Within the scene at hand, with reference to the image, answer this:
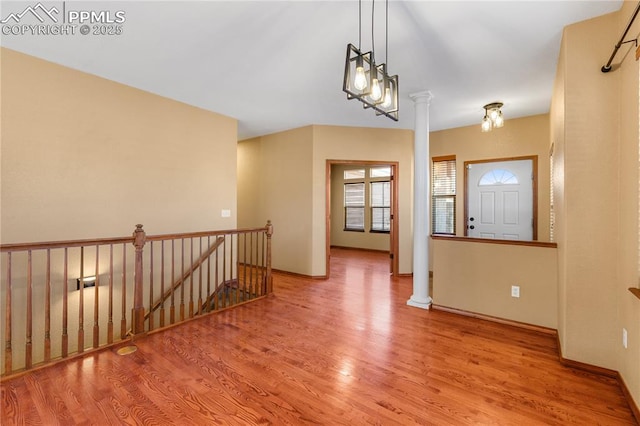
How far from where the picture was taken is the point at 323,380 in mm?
2170

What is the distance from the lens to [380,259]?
7.25 metres

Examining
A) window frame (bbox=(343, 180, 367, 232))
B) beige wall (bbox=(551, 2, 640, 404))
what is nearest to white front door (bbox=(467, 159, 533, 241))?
beige wall (bbox=(551, 2, 640, 404))

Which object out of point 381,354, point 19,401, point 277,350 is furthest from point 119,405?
point 381,354

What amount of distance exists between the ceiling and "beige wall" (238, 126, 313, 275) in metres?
1.45

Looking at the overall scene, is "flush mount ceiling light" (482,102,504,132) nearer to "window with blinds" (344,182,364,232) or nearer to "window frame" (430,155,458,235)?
"window frame" (430,155,458,235)

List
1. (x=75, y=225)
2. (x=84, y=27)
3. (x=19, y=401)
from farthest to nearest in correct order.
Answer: (x=75, y=225) → (x=84, y=27) → (x=19, y=401)

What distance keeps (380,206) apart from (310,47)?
19.9ft

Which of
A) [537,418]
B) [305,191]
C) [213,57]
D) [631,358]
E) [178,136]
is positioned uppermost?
[213,57]

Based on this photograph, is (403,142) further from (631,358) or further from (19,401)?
(19,401)

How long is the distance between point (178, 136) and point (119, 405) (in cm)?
337

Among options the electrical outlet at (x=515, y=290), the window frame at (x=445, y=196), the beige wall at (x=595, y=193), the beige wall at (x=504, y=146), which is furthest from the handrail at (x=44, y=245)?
the beige wall at (x=504, y=146)

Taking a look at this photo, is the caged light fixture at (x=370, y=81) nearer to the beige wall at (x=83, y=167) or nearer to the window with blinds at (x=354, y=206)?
the beige wall at (x=83, y=167)

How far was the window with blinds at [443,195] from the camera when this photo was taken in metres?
5.50

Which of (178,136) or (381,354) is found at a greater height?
(178,136)
